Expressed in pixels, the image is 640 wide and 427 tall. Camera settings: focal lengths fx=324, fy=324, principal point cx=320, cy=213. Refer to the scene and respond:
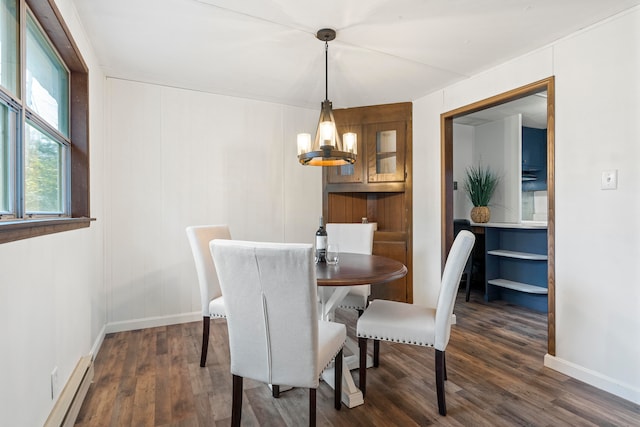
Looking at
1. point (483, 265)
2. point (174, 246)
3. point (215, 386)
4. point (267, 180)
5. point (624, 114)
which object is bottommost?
point (215, 386)

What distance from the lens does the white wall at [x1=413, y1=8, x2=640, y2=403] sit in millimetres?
1940

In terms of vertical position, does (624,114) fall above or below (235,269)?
above

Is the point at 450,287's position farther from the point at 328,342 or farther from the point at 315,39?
the point at 315,39

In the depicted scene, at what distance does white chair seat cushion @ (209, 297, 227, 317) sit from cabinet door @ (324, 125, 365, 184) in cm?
203

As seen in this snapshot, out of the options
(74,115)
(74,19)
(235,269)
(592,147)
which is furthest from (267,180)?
(592,147)

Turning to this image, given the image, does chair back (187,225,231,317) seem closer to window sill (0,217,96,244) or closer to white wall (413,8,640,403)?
window sill (0,217,96,244)

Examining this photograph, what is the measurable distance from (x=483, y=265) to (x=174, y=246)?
12.3ft

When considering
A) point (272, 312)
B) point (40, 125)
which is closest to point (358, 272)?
point (272, 312)

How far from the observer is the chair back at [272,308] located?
4.26ft

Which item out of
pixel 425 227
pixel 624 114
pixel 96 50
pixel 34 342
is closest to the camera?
pixel 34 342

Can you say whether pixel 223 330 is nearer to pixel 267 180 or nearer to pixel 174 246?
pixel 174 246

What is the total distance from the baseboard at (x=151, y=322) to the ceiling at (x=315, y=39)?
2.24m

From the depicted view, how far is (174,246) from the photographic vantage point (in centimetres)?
320

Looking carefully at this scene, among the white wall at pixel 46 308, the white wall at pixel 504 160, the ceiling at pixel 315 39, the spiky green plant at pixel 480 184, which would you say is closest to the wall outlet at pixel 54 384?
the white wall at pixel 46 308
